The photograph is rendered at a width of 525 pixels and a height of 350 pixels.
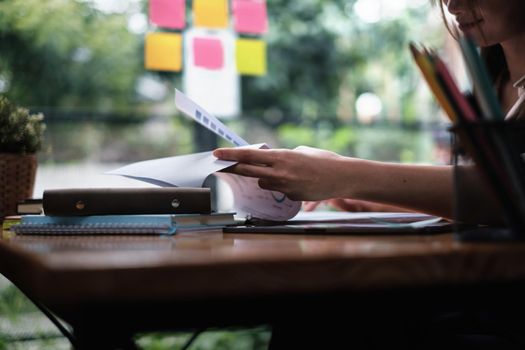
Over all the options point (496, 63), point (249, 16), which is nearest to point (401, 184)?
point (496, 63)

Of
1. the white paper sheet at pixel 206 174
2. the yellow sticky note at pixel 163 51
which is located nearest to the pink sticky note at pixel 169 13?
the yellow sticky note at pixel 163 51

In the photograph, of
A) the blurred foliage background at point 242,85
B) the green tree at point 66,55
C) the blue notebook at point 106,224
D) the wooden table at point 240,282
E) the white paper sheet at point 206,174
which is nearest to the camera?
the wooden table at point 240,282

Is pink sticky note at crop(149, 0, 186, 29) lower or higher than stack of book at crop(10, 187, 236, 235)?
higher

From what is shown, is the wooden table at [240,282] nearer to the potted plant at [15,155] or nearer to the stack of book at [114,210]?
the stack of book at [114,210]

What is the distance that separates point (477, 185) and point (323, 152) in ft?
0.95

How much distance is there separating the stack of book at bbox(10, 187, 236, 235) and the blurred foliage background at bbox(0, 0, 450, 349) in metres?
1.10

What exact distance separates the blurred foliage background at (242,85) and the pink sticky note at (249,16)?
14.6 inches

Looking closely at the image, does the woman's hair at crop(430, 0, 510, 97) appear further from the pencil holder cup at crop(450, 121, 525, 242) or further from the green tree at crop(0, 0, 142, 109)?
the green tree at crop(0, 0, 142, 109)

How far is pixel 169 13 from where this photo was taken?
218 cm

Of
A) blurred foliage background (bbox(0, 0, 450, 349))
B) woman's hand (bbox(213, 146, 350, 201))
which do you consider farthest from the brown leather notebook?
blurred foliage background (bbox(0, 0, 450, 349))

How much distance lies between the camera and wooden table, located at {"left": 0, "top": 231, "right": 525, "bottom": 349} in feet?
1.21

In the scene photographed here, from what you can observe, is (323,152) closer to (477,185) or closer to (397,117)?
(477,185)

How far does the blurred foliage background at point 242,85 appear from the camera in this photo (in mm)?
2199

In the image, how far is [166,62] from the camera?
2.18 meters
